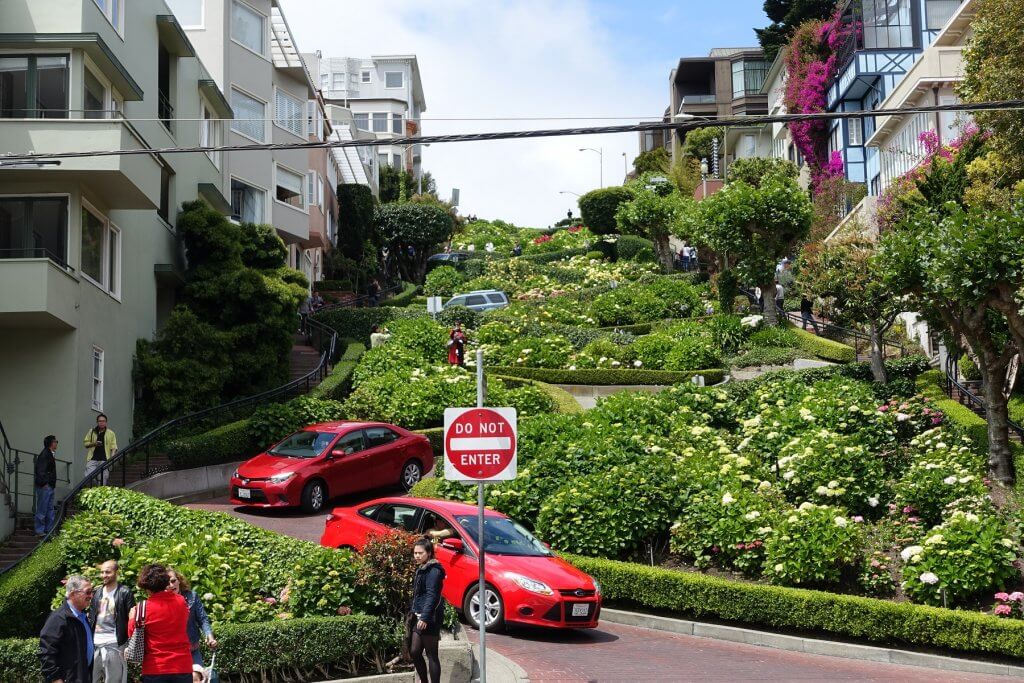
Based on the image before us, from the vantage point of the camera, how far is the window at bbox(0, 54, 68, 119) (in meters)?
23.5

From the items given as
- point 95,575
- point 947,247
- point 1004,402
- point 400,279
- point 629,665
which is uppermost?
point 400,279

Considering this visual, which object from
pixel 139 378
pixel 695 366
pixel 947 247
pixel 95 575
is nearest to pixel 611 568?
pixel 95 575

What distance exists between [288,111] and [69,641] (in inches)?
1532

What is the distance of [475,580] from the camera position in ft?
49.6

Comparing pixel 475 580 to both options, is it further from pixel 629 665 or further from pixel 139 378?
pixel 139 378

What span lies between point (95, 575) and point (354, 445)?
874cm

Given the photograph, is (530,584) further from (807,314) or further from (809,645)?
(807,314)

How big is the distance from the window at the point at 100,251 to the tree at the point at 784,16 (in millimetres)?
56017

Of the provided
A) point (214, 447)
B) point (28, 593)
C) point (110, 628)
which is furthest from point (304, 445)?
point (110, 628)

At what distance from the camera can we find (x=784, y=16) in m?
80.1

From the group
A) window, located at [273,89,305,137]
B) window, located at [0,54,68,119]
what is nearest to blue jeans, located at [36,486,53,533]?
window, located at [0,54,68,119]

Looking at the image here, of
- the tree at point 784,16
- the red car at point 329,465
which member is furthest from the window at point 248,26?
the tree at point 784,16

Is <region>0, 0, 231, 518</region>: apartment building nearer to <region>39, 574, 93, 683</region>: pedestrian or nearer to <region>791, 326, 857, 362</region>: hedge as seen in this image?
<region>39, 574, 93, 683</region>: pedestrian

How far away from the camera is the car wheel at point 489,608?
1512 centimetres
